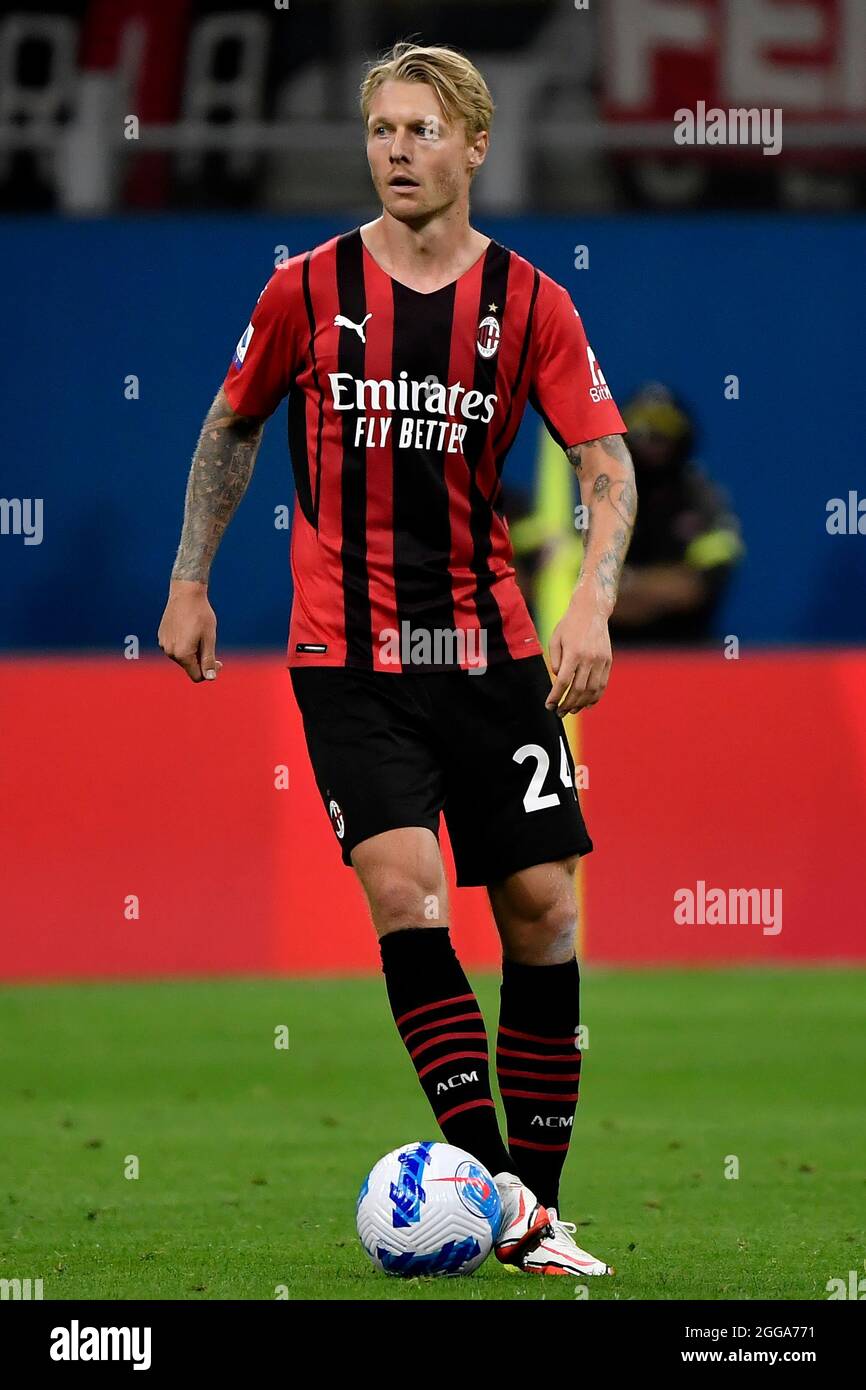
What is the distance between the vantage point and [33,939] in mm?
9867

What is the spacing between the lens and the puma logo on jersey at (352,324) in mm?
4637

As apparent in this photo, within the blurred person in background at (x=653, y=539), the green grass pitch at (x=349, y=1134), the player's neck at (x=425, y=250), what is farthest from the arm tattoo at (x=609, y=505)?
the blurred person in background at (x=653, y=539)

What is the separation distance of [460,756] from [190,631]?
0.59m

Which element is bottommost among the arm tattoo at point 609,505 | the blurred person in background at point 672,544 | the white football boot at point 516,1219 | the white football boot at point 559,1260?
the white football boot at point 559,1260

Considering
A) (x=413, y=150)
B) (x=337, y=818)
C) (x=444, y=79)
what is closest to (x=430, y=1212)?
(x=337, y=818)

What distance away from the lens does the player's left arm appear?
442cm

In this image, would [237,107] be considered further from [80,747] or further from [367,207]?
[80,747]

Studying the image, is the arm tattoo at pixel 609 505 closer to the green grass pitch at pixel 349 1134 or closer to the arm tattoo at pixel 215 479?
the arm tattoo at pixel 215 479

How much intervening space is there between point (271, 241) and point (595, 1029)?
6672 millimetres

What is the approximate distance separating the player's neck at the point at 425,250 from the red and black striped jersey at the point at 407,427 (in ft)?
0.08

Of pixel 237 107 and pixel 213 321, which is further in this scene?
pixel 237 107

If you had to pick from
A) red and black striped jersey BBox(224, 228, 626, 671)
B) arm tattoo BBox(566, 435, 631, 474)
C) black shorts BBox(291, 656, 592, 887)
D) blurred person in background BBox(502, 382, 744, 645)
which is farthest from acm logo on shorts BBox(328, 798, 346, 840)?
blurred person in background BBox(502, 382, 744, 645)

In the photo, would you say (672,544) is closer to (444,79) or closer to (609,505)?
(609,505)

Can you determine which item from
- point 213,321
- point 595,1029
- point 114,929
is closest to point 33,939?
point 114,929
